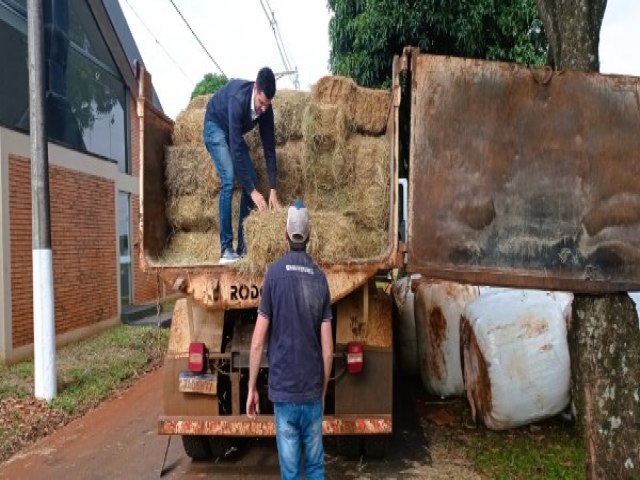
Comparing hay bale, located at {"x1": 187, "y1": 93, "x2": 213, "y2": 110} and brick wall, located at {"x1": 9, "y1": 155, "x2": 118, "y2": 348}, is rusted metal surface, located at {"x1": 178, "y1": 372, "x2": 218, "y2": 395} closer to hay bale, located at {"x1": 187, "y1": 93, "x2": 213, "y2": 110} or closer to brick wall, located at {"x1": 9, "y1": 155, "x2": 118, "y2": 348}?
hay bale, located at {"x1": 187, "y1": 93, "x2": 213, "y2": 110}

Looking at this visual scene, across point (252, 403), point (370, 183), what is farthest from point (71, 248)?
point (252, 403)

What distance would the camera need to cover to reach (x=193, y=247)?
18.9 feet

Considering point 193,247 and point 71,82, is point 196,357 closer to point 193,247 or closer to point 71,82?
point 193,247

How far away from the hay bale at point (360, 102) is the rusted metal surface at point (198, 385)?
9.68 ft

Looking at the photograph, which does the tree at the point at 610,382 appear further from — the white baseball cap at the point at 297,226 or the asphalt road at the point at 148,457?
the white baseball cap at the point at 297,226

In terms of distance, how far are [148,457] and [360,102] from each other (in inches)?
155

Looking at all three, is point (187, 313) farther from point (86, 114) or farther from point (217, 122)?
point (86, 114)

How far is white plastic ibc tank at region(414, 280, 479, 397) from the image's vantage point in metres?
6.74

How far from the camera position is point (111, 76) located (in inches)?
580

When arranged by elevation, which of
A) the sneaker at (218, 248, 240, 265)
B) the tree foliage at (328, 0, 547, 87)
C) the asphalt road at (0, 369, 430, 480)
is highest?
the tree foliage at (328, 0, 547, 87)

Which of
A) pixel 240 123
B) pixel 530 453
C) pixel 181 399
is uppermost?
pixel 240 123

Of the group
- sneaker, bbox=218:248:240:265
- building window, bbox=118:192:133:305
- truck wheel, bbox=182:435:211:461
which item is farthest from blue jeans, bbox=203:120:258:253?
building window, bbox=118:192:133:305

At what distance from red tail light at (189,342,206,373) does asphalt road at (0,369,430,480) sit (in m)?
0.98

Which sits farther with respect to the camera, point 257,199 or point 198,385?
point 257,199
